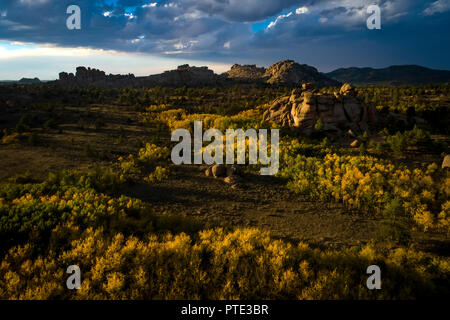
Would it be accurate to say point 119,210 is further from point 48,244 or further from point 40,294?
point 40,294

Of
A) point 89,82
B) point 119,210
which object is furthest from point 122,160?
point 89,82

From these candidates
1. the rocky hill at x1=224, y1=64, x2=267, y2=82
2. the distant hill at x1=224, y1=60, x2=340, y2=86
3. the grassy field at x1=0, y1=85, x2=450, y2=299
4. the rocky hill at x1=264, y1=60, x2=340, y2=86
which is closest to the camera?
the grassy field at x1=0, y1=85, x2=450, y2=299

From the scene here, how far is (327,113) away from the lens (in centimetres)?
2803

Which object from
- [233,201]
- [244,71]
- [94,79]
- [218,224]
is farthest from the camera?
[244,71]

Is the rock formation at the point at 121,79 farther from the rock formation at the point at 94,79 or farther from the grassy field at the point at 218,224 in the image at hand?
the grassy field at the point at 218,224

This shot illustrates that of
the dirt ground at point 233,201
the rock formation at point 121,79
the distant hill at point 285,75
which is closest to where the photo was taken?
the dirt ground at point 233,201

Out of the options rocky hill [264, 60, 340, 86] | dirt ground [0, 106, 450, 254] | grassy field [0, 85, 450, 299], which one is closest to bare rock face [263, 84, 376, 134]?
grassy field [0, 85, 450, 299]

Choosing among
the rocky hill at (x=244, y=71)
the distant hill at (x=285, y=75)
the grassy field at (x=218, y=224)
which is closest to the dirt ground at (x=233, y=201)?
the grassy field at (x=218, y=224)

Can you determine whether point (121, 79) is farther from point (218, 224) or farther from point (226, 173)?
point (218, 224)

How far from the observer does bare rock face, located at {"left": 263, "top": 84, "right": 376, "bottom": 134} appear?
27609mm

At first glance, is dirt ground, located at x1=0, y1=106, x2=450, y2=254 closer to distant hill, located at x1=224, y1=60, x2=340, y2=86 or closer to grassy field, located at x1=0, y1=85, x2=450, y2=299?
grassy field, located at x1=0, y1=85, x2=450, y2=299

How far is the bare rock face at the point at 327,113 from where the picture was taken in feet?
90.6

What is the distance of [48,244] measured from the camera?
6195mm

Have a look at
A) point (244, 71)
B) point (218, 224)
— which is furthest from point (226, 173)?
point (244, 71)
